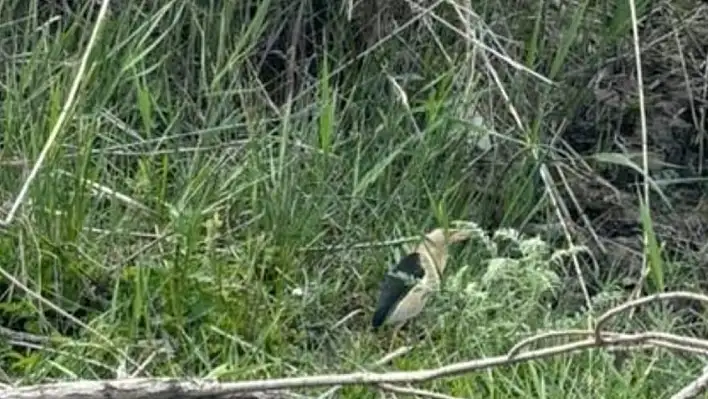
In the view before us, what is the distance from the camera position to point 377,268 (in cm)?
285

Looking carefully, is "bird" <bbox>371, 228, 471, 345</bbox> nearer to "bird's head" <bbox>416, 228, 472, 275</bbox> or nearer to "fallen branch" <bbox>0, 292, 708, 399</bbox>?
"bird's head" <bbox>416, 228, 472, 275</bbox>

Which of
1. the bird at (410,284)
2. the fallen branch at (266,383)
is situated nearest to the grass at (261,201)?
the bird at (410,284)

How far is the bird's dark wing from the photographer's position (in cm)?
268

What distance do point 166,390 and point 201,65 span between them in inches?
55.1

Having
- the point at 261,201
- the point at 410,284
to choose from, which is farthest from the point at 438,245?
the point at 261,201

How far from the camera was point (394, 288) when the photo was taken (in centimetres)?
268

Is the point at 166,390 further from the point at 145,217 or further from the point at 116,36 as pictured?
the point at 116,36

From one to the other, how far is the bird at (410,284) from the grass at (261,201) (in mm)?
33

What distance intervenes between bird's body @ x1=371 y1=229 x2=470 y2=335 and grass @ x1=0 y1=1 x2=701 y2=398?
0.03 m

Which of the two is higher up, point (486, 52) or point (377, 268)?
point (486, 52)

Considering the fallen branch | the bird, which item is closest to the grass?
the bird

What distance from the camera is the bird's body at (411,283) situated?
266cm

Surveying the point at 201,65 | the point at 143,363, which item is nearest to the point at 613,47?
the point at 201,65

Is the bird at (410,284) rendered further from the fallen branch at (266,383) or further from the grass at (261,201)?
the fallen branch at (266,383)
